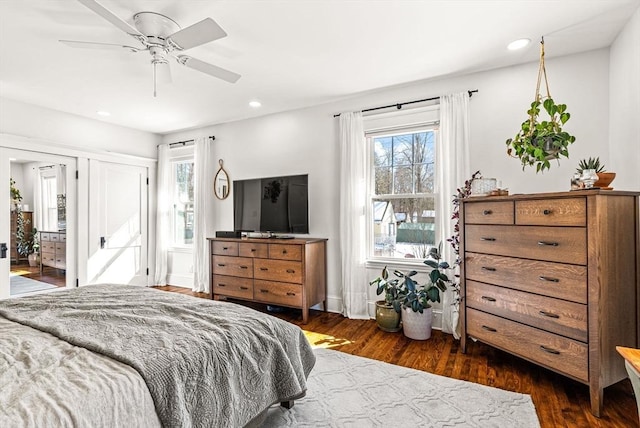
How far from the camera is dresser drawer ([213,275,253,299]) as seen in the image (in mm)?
3951

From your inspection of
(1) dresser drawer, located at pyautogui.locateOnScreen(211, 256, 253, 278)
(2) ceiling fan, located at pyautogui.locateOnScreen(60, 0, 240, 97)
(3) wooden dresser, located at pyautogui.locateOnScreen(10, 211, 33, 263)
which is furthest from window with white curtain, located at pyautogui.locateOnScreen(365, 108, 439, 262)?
(3) wooden dresser, located at pyautogui.locateOnScreen(10, 211, 33, 263)

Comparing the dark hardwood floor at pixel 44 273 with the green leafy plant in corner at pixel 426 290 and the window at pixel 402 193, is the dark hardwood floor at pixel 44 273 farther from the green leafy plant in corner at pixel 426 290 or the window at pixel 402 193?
the green leafy plant in corner at pixel 426 290

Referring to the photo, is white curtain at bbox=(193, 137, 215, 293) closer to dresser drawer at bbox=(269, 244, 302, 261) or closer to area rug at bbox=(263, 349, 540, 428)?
dresser drawer at bbox=(269, 244, 302, 261)

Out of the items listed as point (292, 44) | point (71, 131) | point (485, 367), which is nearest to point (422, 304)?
point (485, 367)

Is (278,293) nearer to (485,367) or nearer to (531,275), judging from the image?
(485,367)

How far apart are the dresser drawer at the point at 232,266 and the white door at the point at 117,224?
1800 mm

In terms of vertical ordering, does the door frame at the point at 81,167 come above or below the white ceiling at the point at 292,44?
below

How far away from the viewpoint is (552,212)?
2121 mm

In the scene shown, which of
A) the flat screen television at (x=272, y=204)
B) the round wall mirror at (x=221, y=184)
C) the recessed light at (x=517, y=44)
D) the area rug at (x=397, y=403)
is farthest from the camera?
the round wall mirror at (x=221, y=184)

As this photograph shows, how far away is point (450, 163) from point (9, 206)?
16.2ft

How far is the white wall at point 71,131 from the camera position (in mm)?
3857

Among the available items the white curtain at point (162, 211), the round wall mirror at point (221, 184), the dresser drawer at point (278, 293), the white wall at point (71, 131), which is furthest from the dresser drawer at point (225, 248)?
the white wall at point (71, 131)

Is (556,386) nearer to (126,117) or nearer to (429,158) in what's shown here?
(429,158)

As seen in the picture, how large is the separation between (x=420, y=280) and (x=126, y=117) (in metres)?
4.45
